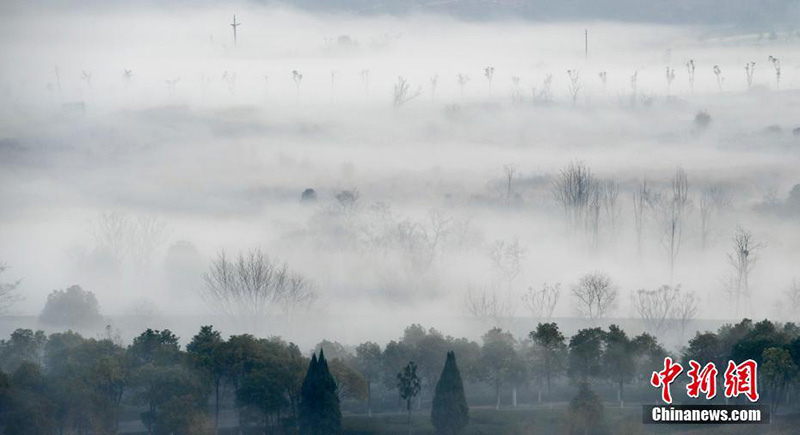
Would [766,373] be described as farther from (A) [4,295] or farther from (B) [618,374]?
(A) [4,295]

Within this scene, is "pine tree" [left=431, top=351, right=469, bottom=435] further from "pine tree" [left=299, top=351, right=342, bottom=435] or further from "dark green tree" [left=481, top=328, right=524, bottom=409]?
"dark green tree" [left=481, top=328, right=524, bottom=409]

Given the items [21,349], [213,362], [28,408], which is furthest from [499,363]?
[21,349]

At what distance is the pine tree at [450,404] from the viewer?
333 feet

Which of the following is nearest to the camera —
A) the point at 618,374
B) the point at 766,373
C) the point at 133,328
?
the point at 766,373

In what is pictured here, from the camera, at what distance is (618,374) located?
109 meters

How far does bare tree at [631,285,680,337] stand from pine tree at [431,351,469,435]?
35.6 metres

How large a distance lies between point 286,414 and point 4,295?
51241mm

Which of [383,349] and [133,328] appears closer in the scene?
[383,349]

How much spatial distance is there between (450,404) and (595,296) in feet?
146

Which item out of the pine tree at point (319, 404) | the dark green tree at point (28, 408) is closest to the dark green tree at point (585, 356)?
the pine tree at point (319, 404)

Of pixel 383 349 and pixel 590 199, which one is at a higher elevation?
pixel 590 199

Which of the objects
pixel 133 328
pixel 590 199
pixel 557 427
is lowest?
pixel 557 427

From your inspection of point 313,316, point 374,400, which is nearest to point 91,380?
point 374,400

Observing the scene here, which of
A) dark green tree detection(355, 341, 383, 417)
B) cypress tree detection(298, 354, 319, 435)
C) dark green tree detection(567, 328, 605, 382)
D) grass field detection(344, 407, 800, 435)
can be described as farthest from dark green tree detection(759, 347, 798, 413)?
cypress tree detection(298, 354, 319, 435)
